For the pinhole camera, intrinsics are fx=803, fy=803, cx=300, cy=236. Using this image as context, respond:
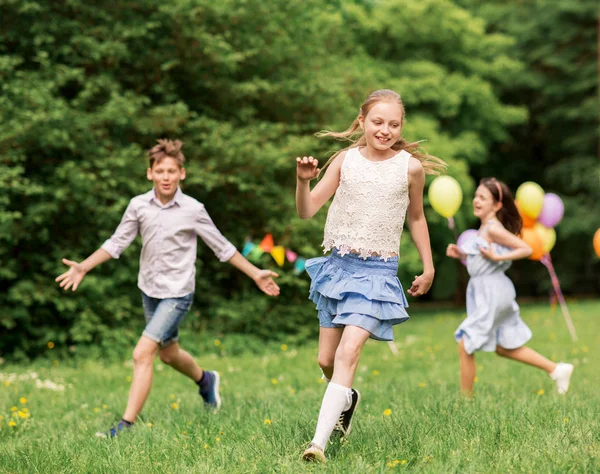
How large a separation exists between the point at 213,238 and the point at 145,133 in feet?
17.7

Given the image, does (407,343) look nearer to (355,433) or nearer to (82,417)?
(82,417)

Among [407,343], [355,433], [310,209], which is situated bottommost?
[407,343]

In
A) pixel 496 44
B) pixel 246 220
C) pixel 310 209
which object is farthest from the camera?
pixel 496 44

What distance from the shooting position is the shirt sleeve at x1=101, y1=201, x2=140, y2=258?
544 centimetres

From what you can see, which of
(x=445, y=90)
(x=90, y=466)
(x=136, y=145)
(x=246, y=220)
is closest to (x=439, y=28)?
(x=445, y=90)

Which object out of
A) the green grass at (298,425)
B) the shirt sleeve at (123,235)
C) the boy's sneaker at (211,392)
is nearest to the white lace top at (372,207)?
the green grass at (298,425)

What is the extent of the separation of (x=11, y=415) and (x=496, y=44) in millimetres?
18089

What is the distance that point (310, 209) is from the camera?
427 cm

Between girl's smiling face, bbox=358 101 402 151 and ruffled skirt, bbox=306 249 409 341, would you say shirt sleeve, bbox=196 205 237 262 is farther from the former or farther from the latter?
girl's smiling face, bbox=358 101 402 151

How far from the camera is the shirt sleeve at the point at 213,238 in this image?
18.2 ft

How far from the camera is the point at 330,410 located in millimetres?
3908

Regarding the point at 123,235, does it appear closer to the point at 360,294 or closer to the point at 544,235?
the point at 360,294

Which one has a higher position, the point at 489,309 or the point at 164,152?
the point at 164,152

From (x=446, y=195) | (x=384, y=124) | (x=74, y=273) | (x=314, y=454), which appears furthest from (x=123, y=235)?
(x=446, y=195)
